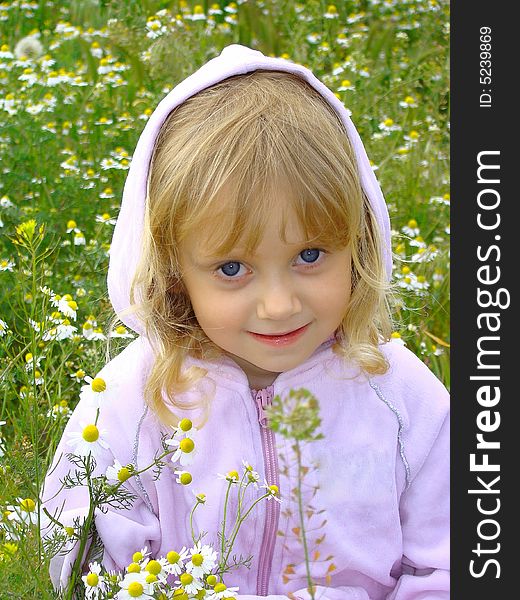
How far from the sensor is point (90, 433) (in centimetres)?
157

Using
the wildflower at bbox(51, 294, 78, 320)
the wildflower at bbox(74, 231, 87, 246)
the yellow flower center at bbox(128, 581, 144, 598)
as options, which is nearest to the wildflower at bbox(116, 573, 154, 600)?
the yellow flower center at bbox(128, 581, 144, 598)

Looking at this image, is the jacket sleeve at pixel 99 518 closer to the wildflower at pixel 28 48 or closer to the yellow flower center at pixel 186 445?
the yellow flower center at pixel 186 445

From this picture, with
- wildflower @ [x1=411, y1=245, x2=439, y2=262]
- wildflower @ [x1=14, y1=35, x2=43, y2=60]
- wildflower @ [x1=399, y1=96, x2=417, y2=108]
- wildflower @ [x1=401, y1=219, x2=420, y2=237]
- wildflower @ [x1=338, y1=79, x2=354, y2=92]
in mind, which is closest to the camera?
wildflower @ [x1=411, y1=245, x2=439, y2=262]

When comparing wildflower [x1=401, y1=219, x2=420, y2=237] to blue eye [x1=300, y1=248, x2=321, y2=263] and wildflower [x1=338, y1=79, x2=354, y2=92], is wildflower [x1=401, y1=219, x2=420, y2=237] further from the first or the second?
blue eye [x1=300, y1=248, x2=321, y2=263]

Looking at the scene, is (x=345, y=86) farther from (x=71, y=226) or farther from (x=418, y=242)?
(x=71, y=226)

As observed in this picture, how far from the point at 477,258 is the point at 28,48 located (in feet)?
8.69

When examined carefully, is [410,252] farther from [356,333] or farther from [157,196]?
[157,196]

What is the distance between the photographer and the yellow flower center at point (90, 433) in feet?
5.16

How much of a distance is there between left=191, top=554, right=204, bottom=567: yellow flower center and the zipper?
0.27 m

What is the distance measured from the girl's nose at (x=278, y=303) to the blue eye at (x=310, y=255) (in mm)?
54

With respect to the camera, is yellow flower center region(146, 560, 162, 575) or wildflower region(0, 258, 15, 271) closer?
yellow flower center region(146, 560, 162, 575)

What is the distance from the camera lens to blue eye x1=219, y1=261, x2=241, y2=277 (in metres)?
1.68

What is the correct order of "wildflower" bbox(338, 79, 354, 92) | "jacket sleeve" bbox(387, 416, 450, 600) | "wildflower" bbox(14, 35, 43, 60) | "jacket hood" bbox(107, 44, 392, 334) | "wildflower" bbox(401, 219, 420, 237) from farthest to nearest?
"wildflower" bbox(14, 35, 43, 60) → "wildflower" bbox(338, 79, 354, 92) → "wildflower" bbox(401, 219, 420, 237) → "jacket sleeve" bbox(387, 416, 450, 600) → "jacket hood" bbox(107, 44, 392, 334)

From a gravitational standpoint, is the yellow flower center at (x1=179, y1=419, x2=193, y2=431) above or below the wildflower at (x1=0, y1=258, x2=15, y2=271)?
below
